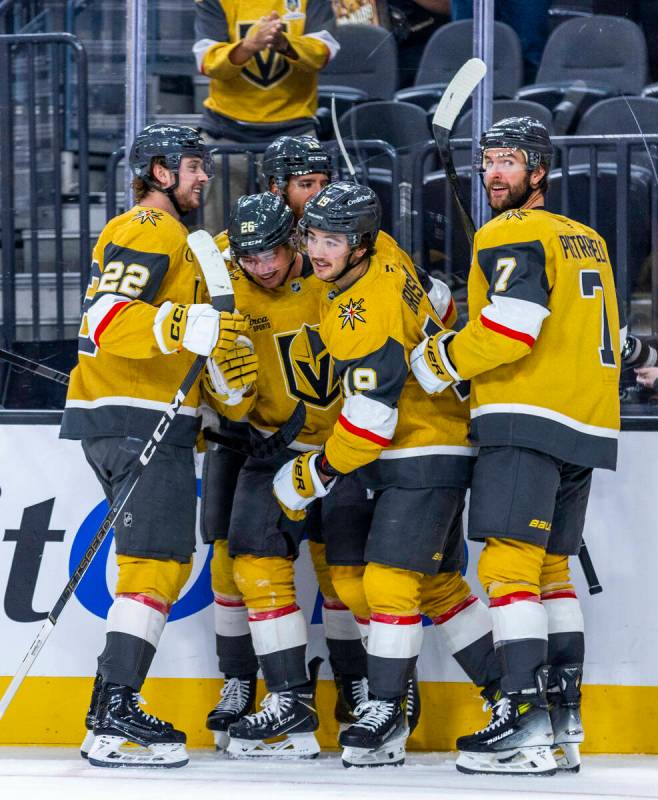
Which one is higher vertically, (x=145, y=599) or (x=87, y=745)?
(x=145, y=599)

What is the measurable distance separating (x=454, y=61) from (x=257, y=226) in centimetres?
111

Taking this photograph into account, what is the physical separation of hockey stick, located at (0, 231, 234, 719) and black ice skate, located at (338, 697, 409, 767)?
0.76m

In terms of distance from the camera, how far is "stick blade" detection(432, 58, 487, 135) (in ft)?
11.3

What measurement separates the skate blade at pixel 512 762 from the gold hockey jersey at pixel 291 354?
873 millimetres

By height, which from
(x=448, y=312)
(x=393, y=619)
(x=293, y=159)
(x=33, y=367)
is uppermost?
(x=293, y=159)

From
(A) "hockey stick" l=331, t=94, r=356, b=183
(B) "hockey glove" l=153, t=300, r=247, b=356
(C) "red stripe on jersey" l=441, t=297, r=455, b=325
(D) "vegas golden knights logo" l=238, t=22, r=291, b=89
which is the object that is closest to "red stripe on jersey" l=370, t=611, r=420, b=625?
(B) "hockey glove" l=153, t=300, r=247, b=356

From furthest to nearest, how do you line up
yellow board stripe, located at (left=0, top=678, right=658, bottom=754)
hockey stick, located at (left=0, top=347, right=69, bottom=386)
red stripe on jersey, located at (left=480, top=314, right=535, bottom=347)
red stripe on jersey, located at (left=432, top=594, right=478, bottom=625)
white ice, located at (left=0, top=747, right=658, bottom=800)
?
1. hockey stick, located at (left=0, top=347, right=69, bottom=386)
2. yellow board stripe, located at (left=0, top=678, right=658, bottom=754)
3. red stripe on jersey, located at (left=432, top=594, right=478, bottom=625)
4. red stripe on jersey, located at (left=480, top=314, right=535, bottom=347)
5. white ice, located at (left=0, top=747, right=658, bottom=800)

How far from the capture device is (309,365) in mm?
3293

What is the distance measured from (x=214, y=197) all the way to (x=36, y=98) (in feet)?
2.07

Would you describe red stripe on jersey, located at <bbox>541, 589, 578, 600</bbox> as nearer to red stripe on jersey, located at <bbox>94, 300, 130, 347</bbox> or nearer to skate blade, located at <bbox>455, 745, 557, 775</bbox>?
skate blade, located at <bbox>455, 745, 557, 775</bbox>

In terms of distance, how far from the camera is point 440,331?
3158 mm

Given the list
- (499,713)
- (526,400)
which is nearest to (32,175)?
(526,400)

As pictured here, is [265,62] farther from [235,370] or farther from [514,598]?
[514,598]

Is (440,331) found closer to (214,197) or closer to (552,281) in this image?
(552,281)
